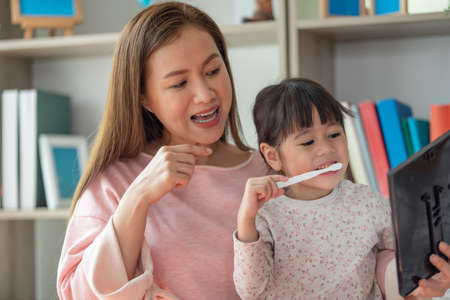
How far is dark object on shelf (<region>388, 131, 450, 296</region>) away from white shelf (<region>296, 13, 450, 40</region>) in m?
0.86

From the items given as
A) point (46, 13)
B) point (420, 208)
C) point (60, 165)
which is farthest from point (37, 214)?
point (420, 208)

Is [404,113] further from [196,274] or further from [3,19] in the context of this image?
[3,19]

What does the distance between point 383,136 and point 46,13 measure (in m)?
1.19

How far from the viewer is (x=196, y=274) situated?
1.17m

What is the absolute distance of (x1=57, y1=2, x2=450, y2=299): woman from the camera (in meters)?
1.06

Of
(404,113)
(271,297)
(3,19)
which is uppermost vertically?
(3,19)

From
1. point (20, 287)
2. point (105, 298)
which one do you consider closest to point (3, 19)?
point (20, 287)

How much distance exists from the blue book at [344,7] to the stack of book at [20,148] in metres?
0.97

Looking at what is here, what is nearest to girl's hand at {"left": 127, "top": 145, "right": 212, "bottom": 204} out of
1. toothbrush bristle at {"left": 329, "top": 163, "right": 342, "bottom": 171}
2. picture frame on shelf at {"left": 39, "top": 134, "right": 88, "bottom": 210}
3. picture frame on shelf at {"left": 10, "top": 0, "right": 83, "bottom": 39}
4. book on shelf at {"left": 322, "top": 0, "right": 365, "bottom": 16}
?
toothbrush bristle at {"left": 329, "top": 163, "right": 342, "bottom": 171}

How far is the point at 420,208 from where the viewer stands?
823mm

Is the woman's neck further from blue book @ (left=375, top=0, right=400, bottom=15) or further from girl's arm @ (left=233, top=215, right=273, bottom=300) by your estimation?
blue book @ (left=375, top=0, right=400, bottom=15)

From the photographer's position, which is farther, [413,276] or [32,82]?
[32,82]

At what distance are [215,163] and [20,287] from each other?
3.89 ft

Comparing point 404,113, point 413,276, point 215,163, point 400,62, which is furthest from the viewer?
point 400,62
